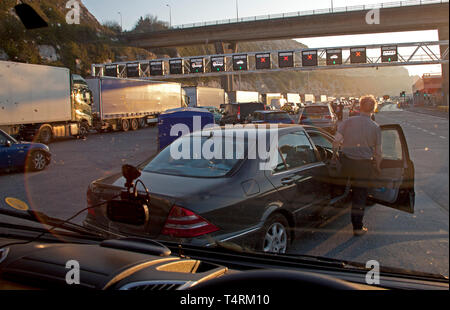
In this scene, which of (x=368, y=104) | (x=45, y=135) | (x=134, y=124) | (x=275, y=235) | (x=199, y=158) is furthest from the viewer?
(x=134, y=124)

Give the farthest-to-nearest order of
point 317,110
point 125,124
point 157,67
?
point 157,67 < point 125,124 < point 317,110

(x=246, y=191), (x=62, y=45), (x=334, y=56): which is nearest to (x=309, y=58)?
(x=334, y=56)

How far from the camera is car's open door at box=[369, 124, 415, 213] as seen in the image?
5180mm

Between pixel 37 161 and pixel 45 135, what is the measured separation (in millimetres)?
10662

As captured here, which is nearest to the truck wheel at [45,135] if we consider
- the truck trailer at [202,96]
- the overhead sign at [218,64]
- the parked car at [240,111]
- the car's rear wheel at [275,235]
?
the parked car at [240,111]

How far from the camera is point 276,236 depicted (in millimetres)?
4484

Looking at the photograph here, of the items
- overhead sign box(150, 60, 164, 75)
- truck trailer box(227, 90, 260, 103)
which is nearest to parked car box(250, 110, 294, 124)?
overhead sign box(150, 60, 164, 75)

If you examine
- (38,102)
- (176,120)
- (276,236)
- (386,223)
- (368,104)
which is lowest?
(386,223)

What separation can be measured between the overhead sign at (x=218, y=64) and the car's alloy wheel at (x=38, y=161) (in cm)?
→ 3612

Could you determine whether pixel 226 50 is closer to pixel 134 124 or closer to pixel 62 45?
pixel 62 45

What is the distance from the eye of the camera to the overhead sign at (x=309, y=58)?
1805 inches

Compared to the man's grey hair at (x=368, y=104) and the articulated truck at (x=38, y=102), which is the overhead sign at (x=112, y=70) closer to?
the articulated truck at (x=38, y=102)

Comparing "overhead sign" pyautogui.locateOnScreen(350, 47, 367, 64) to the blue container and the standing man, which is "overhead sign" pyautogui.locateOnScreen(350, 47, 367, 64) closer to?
the blue container

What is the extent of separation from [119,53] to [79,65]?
39.8ft
